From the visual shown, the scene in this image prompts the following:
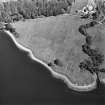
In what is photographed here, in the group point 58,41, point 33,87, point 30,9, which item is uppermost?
point 30,9

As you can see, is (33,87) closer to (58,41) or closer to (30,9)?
(58,41)

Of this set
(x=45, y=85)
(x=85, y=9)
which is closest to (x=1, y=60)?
(x=45, y=85)

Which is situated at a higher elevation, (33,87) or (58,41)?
(58,41)

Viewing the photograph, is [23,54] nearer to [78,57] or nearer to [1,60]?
→ [1,60]

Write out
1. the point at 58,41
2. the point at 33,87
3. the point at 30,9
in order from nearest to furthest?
the point at 33,87 < the point at 58,41 < the point at 30,9

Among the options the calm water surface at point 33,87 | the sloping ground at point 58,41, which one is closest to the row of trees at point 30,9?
the sloping ground at point 58,41

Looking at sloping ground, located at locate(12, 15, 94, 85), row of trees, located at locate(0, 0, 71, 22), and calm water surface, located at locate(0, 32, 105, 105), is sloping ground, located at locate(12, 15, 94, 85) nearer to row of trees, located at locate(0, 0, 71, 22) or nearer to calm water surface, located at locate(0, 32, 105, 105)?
calm water surface, located at locate(0, 32, 105, 105)

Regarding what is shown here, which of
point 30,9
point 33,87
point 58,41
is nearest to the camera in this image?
point 33,87

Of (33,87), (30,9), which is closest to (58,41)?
(33,87)
